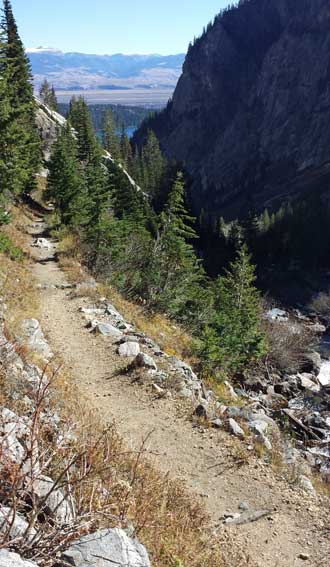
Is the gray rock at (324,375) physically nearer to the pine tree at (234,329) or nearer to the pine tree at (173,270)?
the pine tree at (234,329)

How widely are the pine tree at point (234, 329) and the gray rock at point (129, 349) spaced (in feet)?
13.3

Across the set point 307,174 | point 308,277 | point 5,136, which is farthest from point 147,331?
point 307,174

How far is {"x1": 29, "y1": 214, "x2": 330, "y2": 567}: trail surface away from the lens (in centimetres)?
788

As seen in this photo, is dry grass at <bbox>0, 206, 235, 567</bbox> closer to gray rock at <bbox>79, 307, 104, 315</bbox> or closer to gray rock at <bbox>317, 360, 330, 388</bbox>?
gray rock at <bbox>79, 307, 104, 315</bbox>

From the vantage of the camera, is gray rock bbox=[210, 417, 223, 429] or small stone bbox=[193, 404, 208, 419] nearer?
gray rock bbox=[210, 417, 223, 429]

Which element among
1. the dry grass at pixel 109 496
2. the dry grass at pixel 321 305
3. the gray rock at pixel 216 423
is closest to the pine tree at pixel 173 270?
the gray rock at pixel 216 423

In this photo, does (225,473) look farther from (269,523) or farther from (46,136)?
(46,136)

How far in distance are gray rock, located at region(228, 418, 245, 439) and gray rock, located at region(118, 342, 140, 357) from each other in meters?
4.30

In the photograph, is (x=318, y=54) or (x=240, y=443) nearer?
(x=240, y=443)

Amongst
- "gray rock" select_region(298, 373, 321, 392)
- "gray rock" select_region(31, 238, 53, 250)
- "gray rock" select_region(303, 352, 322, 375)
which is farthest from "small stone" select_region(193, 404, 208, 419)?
"gray rock" select_region(303, 352, 322, 375)

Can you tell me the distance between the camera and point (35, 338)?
1337 centimetres

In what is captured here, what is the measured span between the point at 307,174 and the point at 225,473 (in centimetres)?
16606

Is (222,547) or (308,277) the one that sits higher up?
(222,547)

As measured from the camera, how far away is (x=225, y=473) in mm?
9750
